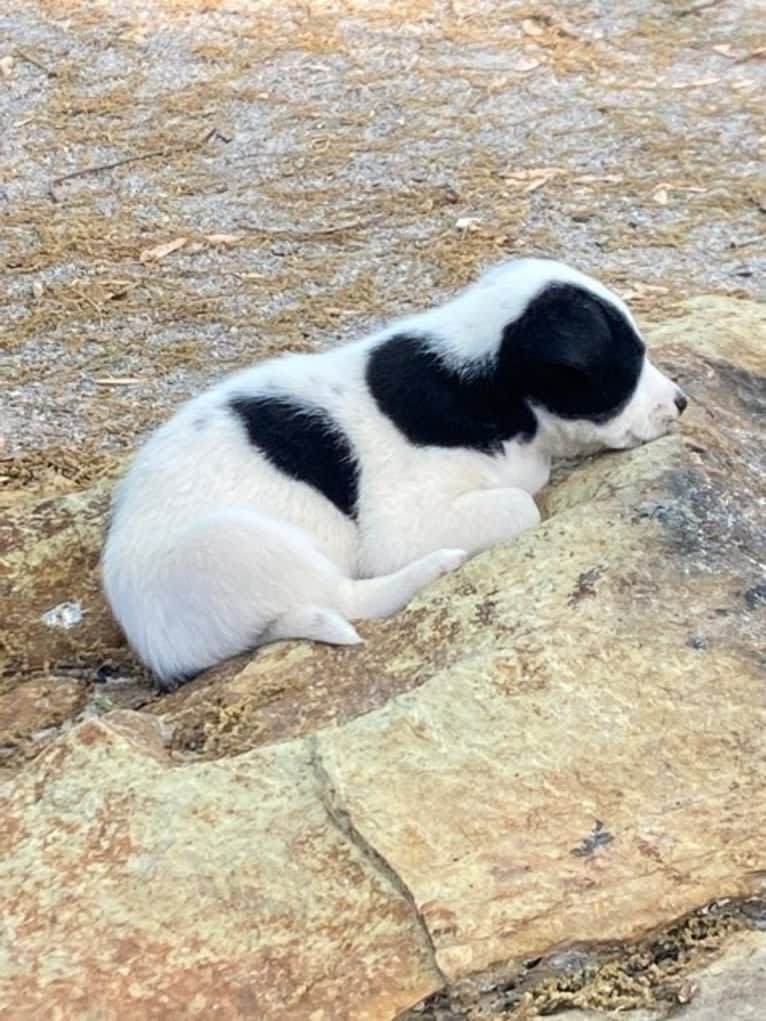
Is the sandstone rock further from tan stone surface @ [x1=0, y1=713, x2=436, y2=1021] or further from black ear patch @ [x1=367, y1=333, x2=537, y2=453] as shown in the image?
black ear patch @ [x1=367, y1=333, x2=537, y2=453]

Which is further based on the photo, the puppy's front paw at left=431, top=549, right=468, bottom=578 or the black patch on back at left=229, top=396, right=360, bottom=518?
the black patch on back at left=229, top=396, right=360, bottom=518

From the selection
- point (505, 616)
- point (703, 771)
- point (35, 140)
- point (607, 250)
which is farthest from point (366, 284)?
point (703, 771)

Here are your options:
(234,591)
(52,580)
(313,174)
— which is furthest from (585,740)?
(313,174)

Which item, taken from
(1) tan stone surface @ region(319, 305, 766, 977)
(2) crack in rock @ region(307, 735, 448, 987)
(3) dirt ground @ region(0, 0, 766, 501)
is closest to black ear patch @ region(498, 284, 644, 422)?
(1) tan stone surface @ region(319, 305, 766, 977)

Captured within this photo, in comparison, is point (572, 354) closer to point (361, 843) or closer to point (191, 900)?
point (361, 843)

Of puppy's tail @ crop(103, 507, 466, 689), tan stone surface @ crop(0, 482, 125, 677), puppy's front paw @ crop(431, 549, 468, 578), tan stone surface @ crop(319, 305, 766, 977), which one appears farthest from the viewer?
tan stone surface @ crop(0, 482, 125, 677)
